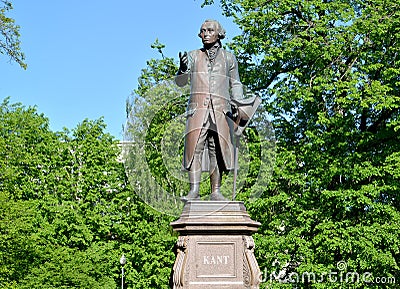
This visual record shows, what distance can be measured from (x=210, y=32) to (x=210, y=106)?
3.26ft

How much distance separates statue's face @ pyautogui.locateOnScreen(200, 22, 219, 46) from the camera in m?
9.73

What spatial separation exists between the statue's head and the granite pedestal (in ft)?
7.53

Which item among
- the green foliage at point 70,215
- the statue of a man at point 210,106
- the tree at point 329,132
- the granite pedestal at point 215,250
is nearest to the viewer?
the granite pedestal at point 215,250

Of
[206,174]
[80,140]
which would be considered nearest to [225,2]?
[80,140]

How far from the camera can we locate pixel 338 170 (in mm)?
19250

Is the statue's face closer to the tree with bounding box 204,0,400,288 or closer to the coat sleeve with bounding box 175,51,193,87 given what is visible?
the coat sleeve with bounding box 175,51,193,87

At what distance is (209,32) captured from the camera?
974 centimetres

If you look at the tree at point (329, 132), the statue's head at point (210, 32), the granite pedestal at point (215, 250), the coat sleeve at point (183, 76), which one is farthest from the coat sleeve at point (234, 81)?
the tree at point (329, 132)

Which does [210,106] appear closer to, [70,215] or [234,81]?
[234,81]

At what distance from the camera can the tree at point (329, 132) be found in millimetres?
18781
